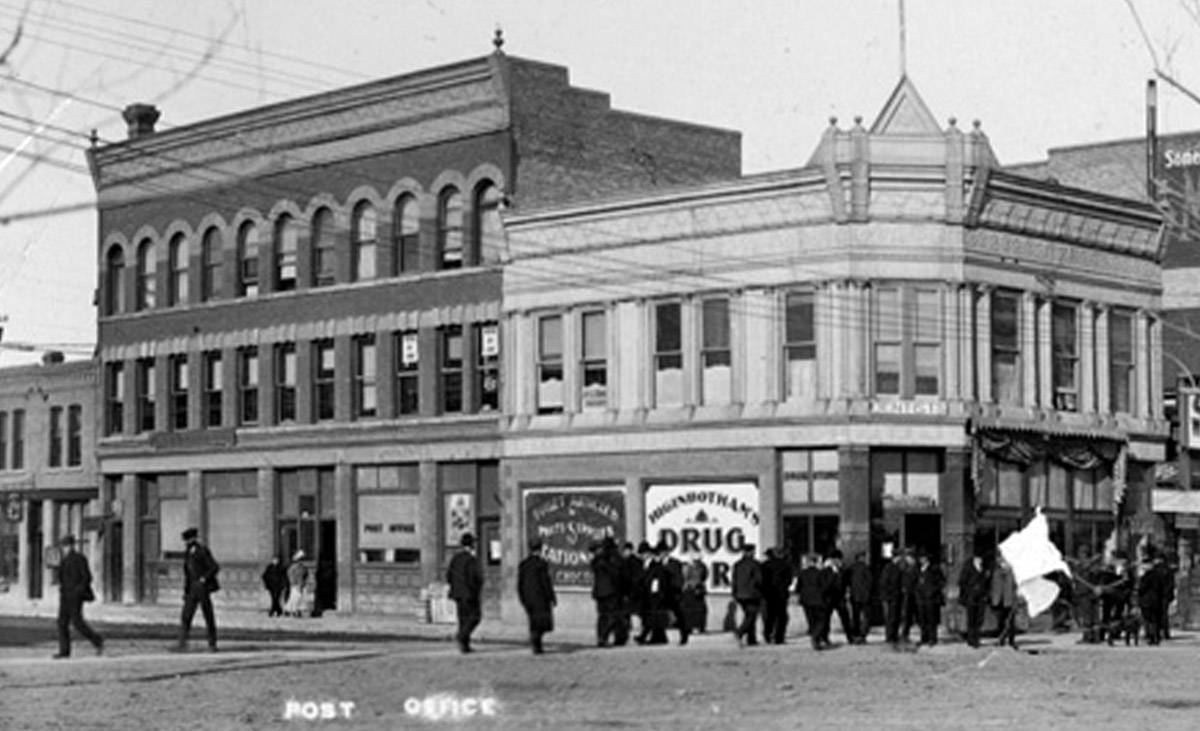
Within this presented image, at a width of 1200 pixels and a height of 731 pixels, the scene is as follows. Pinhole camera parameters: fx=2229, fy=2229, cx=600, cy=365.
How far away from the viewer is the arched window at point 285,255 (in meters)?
51.3

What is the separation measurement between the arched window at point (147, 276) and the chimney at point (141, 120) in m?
3.19

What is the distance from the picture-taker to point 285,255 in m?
51.7

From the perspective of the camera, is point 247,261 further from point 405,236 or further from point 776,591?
point 776,591

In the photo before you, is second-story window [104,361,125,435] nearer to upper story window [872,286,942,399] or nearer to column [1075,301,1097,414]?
upper story window [872,286,942,399]

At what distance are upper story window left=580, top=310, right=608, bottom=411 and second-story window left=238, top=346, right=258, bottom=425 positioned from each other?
10.9m

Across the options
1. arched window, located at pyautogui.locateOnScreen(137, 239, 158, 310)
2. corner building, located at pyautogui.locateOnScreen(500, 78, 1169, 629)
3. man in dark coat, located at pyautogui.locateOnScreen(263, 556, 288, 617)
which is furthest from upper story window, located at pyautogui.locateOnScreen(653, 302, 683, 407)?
arched window, located at pyautogui.locateOnScreen(137, 239, 158, 310)

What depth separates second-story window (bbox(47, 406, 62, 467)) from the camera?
62.0 meters

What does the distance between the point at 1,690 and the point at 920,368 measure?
21194mm

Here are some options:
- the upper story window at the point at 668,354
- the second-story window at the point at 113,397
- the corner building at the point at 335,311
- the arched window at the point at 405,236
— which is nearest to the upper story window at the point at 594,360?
the upper story window at the point at 668,354

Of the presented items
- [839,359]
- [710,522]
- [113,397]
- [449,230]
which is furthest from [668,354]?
[113,397]

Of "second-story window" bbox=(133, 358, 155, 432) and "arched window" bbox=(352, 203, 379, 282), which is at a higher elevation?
"arched window" bbox=(352, 203, 379, 282)

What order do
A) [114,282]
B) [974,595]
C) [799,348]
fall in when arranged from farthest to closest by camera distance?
1. [114,282]
2. [799,348]
3. [974,595]

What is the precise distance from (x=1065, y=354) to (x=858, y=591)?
439 inches

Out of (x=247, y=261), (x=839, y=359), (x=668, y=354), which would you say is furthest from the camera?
(x=247, y=261)
